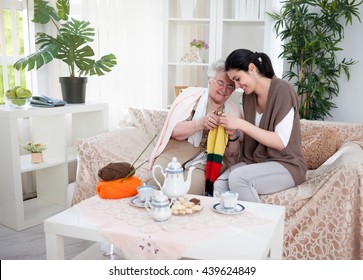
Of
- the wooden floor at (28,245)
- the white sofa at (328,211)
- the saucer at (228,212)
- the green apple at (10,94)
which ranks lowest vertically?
the wooden floor at (28,245)

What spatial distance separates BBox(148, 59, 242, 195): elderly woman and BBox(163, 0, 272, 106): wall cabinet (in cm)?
93

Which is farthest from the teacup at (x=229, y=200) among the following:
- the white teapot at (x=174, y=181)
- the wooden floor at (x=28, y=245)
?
the wooden floor at (x=28, y=245)

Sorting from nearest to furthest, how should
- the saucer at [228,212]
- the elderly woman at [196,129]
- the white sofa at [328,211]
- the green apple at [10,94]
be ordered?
the saucer at [228,212], the white sofa at [328,211], the elderly woman at [196,129], the green apple at [10,94]

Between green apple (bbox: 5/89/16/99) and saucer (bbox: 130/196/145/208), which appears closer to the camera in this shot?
saucer (bbox: 130/196/145/208)

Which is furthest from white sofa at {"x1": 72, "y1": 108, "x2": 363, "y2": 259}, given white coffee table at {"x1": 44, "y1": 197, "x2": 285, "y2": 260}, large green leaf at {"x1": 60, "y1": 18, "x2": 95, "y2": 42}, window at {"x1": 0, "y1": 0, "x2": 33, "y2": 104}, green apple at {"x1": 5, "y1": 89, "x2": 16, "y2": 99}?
window at {"x1": 0, "y1": 0, "x2": 33, "y2": 104}

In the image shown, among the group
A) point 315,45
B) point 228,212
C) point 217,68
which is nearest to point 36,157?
point 217,68

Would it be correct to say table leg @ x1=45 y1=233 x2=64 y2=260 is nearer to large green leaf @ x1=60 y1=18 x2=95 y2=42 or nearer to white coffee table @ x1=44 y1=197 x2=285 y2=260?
white coffee table @ x1=44 y1=197 x2=285 y2=260

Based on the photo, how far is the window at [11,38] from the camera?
3115 mm

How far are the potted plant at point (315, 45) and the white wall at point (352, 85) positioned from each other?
48 mm

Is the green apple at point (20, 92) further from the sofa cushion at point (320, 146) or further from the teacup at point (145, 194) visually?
the sofa cushion at point (320, 146)

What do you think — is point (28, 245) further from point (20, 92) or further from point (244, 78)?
point (244, 78)

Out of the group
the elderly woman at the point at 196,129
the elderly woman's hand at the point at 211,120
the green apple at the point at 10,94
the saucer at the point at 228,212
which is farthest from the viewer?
the green apple at the point at 10,94

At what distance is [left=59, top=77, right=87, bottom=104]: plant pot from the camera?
10.1ft

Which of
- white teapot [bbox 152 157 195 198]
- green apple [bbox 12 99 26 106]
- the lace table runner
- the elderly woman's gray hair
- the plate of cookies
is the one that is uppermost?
the elderly woman's gray hair
